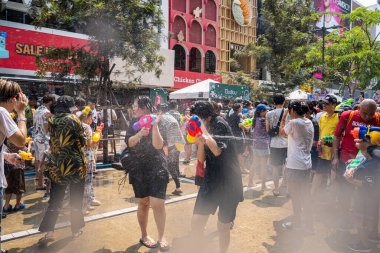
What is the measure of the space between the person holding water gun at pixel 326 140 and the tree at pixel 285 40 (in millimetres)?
12924

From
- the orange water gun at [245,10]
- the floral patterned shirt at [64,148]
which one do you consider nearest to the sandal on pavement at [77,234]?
the floral patterned shirt at [64,148]

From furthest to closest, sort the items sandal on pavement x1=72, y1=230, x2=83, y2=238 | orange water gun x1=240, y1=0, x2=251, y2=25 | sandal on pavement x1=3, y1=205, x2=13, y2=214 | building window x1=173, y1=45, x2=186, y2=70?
orange water gun x1=240, y1=0, x2=251, y2=25
building window x1=173, y1=45, x2=186, y2=70
sandal on pavement x1=3, y1=205, x2=13, y2=214
sandal on pavement x1=72, y1=230, x2=83, y2=238

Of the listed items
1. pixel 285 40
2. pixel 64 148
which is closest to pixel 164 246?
pixel 64 148

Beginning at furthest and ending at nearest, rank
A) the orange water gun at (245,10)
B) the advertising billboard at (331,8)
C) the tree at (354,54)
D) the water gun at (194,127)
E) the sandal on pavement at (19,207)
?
the advertising billboard at (331,8) → the orange water gun at (245,10) → the tree at (354,54) → the sandal on pavement at (19,207) → the water gun at (194,127)

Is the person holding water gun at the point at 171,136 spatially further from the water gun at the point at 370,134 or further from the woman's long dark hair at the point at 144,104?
the water gun at the point at 370,134

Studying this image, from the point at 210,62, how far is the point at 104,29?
17.7m

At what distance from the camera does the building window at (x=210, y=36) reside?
81.1 feet

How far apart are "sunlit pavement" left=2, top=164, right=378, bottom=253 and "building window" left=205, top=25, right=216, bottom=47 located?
68.2 feet

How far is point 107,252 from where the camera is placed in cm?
368

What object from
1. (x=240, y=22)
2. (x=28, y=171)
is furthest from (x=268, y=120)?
(x=240, y=22)

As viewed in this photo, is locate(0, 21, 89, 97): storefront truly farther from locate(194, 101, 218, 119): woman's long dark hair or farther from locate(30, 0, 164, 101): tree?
locate(194, 101, 218, 119): woman's long dark hair

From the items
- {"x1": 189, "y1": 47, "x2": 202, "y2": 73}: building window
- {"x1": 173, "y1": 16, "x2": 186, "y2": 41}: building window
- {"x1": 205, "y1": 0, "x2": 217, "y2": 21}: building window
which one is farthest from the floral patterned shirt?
{"x1": 205, "y1": 0, "x2": 217, "y2": 21}: building window

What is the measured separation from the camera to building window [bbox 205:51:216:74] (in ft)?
82.1

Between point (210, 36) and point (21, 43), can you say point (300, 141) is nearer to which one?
point (21, 43)
